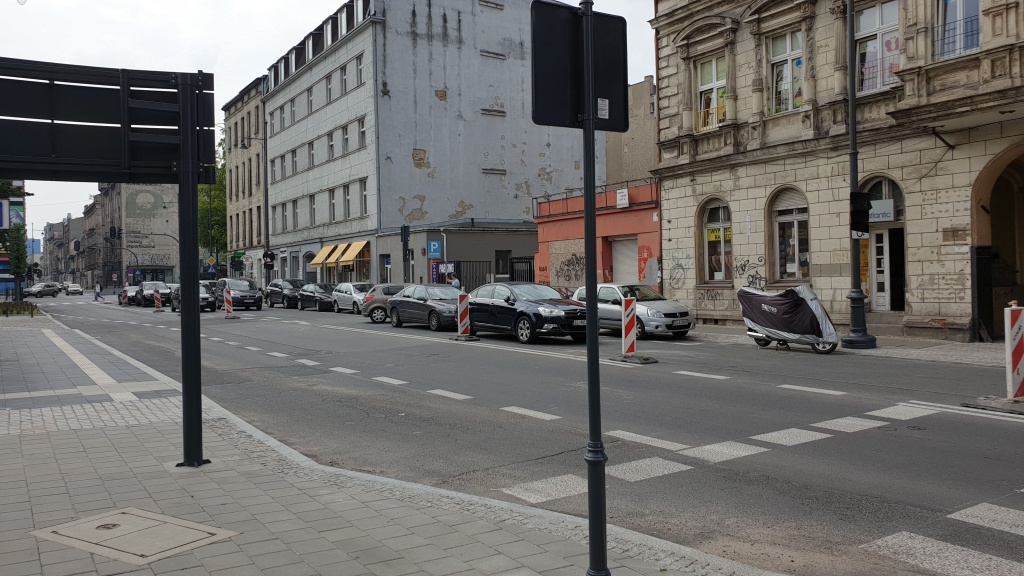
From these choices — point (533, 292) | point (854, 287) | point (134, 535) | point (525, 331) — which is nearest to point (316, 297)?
point (533, 292)

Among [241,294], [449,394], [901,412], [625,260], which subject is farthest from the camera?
[241,294]

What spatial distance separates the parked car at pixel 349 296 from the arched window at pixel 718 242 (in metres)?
16.9

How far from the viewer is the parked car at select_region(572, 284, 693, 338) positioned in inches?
789

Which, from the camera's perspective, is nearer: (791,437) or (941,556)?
(941,556)

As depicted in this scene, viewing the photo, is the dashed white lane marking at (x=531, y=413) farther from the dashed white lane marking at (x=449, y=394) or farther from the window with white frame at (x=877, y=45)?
the window with white frame at (x=877, y=45)

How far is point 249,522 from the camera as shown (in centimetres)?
507

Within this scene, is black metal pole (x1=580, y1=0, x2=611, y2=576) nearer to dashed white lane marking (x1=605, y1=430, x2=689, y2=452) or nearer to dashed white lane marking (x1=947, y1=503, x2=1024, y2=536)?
dashed white lane marking (x1=947, y1=503, x2=1024, y2=536)

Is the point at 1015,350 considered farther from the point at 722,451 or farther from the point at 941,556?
the point at 941,556

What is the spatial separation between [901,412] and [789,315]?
24.2ft

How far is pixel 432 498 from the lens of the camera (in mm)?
5660

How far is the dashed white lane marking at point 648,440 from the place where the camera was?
25.2 feet

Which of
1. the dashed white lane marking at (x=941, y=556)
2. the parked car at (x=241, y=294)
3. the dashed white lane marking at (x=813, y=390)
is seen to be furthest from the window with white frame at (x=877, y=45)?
the parked car at (x=241, y=294)

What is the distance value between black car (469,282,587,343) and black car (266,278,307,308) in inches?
922

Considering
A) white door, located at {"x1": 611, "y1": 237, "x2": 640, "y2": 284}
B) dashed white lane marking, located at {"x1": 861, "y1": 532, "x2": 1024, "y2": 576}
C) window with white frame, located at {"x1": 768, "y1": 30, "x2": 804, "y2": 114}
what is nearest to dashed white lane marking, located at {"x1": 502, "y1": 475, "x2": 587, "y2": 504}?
dashed white lane marking, located at {"x1": 861, "y1": 532, "x2": 1024, "y2": 576}
